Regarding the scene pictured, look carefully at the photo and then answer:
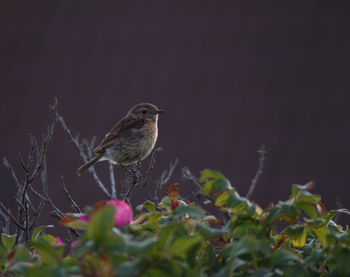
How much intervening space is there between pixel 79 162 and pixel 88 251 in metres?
7.70

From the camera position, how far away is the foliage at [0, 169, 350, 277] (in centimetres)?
128

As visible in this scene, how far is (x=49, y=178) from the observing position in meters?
8.98

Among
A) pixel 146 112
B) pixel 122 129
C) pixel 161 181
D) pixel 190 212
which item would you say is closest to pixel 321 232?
pixel 190 212

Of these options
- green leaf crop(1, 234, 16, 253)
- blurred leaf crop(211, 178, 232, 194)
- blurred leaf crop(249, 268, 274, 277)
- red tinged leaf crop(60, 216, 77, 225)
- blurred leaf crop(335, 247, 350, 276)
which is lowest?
green leaf crop(1, 234, 16, 253)

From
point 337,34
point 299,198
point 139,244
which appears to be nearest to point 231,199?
point 299,198

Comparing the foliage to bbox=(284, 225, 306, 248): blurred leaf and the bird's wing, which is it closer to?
bbox=(284, 225, 306, 248): blurred leaf

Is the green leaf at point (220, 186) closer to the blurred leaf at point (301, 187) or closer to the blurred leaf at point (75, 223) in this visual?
the blurred leaf at point (301, 187)

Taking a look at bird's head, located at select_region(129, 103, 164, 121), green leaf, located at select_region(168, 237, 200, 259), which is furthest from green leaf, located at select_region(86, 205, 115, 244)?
bird's head, located at select_region(129, 103, 164, 121)

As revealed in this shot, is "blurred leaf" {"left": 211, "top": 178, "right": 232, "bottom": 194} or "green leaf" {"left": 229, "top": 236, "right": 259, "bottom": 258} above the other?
"blurred leaf" {"left": 211, "top": 178, "right": 232, "bottom": 194}

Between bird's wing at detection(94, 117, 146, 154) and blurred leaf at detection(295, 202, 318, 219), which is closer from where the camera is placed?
blurred leaf at detection(295, 202, 318, 219)

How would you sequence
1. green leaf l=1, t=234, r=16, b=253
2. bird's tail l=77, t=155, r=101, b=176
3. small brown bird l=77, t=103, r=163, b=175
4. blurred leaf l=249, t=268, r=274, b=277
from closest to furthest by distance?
1. blurred leaf l=249, t=268, r=274, b=277
2. green leaf l=1, t=234, r=16, b=253
3. bird's tail l=77, t=155, r=101, b=176
4. small brown bird l=77, t=103, r=163, b=175

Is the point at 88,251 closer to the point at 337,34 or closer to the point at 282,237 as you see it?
the point at 282,237

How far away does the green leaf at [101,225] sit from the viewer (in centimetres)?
127

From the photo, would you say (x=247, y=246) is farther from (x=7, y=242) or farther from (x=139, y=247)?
(x=7, y=242)
